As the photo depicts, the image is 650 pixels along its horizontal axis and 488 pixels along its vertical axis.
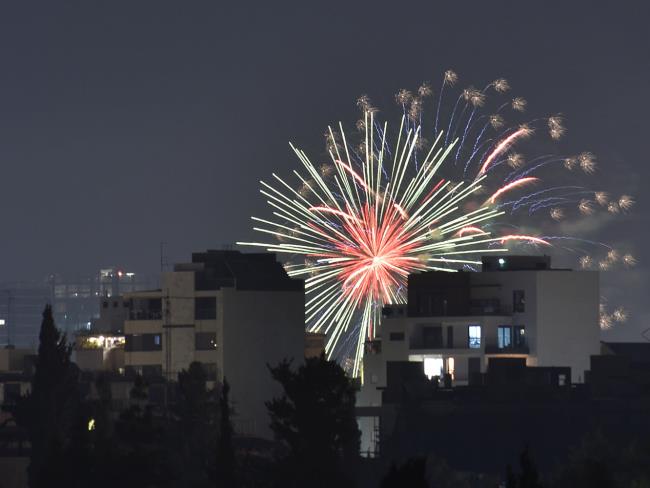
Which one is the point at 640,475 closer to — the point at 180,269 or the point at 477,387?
the point at 477,387

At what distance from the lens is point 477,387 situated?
124 m

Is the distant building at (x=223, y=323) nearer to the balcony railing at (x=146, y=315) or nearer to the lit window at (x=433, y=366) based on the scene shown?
the balcony railing at (x=146, y=315)

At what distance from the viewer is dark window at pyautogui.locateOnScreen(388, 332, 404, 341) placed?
148 m

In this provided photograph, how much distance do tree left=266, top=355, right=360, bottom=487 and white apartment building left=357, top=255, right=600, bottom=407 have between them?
5740 cm

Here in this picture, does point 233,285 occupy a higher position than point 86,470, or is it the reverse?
point 233,285

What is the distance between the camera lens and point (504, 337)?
147 metres

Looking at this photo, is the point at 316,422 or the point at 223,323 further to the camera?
the point at 223,323

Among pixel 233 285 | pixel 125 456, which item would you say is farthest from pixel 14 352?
pixel 125 456

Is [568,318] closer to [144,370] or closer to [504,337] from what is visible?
[504,337]

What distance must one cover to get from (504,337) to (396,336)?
5982mm

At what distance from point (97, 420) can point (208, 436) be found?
12.2 m

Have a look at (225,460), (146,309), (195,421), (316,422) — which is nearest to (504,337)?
(146,309)

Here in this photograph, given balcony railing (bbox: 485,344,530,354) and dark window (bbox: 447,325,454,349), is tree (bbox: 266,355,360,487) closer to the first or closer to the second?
balcony railing (bbox: 485,344,530,354)

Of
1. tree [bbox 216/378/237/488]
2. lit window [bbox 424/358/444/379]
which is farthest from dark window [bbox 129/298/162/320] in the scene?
tree [bbox 216/378/237/488]
